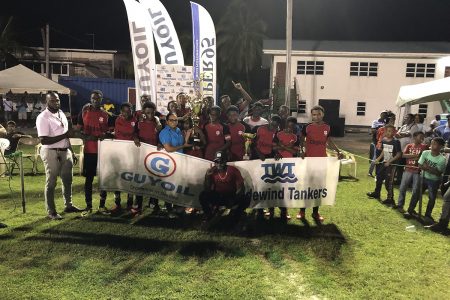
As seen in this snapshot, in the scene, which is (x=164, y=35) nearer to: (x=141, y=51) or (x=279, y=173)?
(x=141, y=51)

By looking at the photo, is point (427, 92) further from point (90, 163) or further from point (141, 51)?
point (90, 163)

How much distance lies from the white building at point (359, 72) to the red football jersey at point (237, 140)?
80.8 feet

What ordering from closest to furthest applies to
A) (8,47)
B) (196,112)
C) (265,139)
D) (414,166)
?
(265,139), (414,166), (196,112), (8,47)

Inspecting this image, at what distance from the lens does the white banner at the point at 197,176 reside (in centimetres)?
700

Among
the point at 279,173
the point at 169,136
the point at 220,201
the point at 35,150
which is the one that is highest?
the point at 169,136

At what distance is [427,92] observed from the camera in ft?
33.7

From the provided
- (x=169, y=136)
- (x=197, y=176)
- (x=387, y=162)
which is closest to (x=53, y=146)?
(x=169, y=136)

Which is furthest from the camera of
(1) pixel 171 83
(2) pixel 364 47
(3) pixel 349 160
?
(2) pixel 364 47

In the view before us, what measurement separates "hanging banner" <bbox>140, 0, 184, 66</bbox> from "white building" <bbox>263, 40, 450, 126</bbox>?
68.5ft

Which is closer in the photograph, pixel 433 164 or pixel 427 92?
pixel 433 164

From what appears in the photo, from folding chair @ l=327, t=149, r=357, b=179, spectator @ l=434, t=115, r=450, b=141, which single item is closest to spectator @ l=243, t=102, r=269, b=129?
folding chair @ l=327, t=149, r=357, b=179

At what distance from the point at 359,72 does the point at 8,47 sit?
3089 centimetres

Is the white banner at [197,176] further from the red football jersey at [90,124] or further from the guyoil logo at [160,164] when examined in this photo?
the red football jersey at [90,124]

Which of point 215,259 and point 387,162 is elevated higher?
point 387,162
